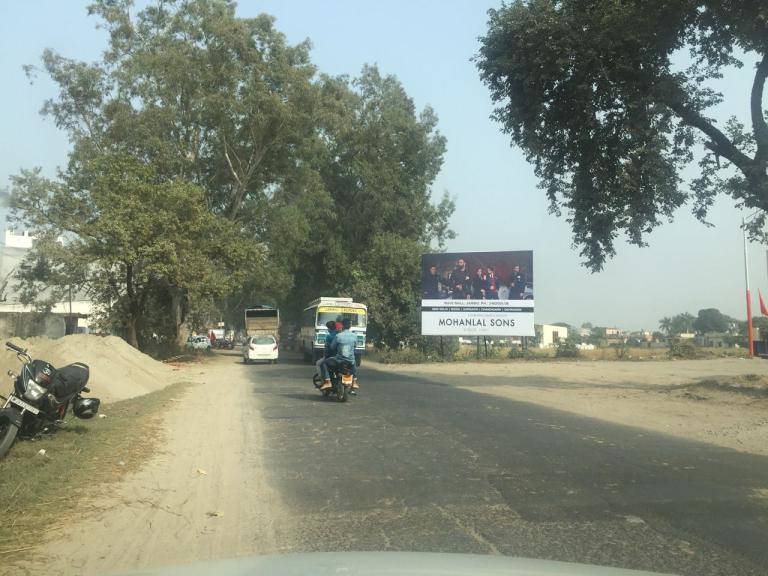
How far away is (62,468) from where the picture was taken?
301 inches

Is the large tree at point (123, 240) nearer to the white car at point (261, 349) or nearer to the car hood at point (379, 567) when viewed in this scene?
the white car at point (261, 349)

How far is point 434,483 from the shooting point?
23.2 ft

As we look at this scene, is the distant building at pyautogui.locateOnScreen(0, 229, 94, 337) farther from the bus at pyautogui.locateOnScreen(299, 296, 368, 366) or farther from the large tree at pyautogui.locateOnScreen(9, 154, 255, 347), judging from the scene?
the bus at pyautogui.locateOnScreen(299, 296, 368, 366)

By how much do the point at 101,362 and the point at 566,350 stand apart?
3125cm

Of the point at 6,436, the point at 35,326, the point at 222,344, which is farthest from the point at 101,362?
the point at 222,344

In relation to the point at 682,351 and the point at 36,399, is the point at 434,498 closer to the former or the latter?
the point at 36,399

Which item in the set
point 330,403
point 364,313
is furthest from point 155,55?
point 330,403

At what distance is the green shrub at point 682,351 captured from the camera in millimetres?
44428

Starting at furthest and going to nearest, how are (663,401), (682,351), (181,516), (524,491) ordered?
(682,351) → (663,401) → (524,491) → (181,516)

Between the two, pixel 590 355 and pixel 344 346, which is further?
pixel 590 355

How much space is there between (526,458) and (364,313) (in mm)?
28741

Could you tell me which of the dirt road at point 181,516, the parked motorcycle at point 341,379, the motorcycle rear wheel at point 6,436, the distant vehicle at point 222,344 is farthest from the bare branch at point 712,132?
the distant vehicle at point 222,344

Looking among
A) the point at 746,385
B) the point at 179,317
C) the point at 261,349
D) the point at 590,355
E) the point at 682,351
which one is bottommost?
the point at 746,385

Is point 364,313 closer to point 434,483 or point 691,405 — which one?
point 691,405
